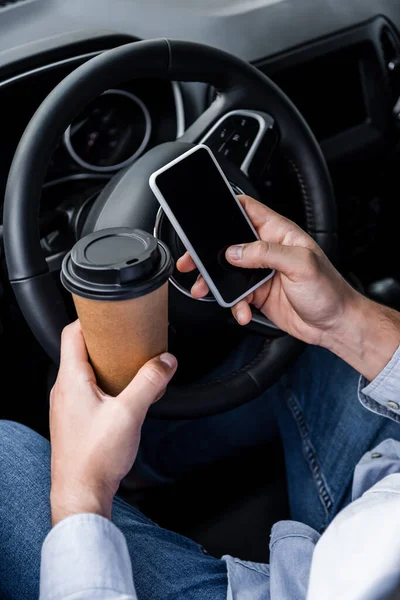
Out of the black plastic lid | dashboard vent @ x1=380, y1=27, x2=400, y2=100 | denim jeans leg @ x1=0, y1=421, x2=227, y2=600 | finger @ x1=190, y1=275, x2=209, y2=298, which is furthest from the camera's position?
dashboard vent @ x1=380, y1=27, x2=400, y2=100

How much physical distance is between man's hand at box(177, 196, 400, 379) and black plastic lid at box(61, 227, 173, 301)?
19cm

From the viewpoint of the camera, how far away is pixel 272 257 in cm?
74

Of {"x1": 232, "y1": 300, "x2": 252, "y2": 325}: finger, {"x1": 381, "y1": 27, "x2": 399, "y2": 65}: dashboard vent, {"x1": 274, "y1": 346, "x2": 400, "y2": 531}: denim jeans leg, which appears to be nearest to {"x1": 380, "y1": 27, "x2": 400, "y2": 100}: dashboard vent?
{"x1": 381, "y1": 27, "x2": 399, "y2": 65}: dashboard vent

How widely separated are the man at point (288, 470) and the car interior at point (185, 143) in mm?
95

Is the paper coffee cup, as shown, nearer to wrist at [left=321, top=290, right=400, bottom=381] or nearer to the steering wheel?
the steering wheel

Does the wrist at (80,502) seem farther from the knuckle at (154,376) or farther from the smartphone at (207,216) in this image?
the smartphone at (207,216)

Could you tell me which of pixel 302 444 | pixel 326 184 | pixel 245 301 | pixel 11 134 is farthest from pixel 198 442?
pixel 11 134

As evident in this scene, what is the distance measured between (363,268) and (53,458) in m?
1.14

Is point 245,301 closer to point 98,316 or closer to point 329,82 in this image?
point 98,316

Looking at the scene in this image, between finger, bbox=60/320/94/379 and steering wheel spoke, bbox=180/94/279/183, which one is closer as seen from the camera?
finger, bbox=60/320/94/379

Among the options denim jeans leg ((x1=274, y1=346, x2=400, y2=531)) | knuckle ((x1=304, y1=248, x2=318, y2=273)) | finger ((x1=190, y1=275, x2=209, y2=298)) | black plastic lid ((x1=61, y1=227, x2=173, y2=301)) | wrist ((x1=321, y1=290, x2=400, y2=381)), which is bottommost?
denim jeans leg ((x1=274, y1=346, x2=400, y2=531))

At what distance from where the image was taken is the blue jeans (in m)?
0.70

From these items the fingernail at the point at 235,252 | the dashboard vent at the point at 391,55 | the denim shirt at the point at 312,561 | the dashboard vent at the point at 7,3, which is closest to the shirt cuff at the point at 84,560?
the denim shirt at the point at 312,561


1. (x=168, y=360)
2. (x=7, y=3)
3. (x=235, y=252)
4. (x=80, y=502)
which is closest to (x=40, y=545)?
(x=80, y=502)
